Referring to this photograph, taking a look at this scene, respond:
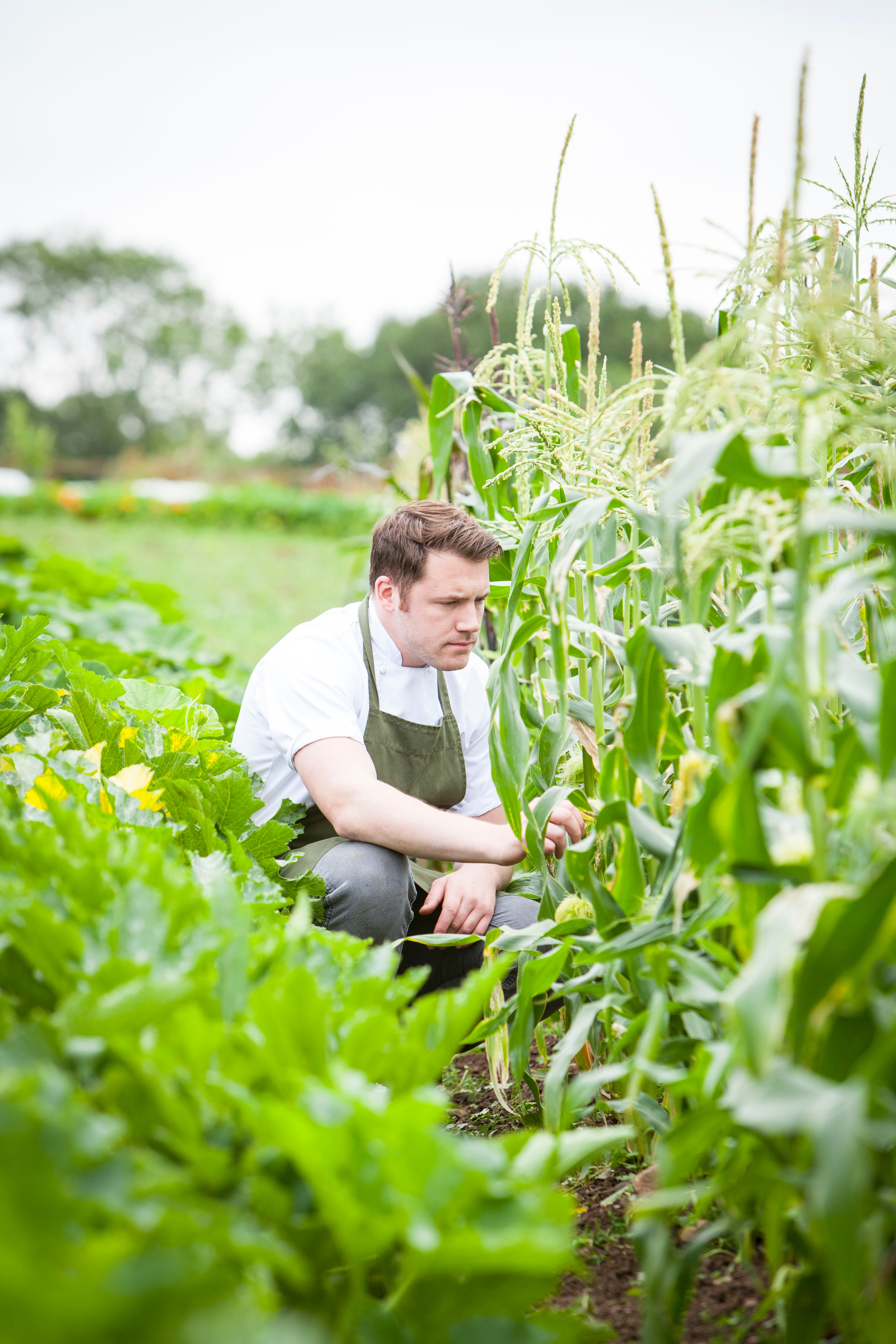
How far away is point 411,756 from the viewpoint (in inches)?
85.7

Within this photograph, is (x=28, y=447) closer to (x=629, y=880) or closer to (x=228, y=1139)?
(x=629, y=880)

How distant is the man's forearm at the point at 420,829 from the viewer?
1.77m

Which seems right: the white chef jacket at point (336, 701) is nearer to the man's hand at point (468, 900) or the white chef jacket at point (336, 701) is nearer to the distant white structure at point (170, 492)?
the man's hand at point (468, 900)

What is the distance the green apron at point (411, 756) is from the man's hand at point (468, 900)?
21cm

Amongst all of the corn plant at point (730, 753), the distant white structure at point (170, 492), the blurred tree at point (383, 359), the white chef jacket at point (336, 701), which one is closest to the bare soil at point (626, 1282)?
the corn plant at point (730, 753)

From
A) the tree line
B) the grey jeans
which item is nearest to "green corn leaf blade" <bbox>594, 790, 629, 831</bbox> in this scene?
the grey jeans

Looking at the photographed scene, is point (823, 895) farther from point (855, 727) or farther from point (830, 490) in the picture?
point (830, 490)

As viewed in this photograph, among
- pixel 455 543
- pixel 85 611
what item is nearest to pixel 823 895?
pixel 455 543

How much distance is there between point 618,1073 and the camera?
107cm

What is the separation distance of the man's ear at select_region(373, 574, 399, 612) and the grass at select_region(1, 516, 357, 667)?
2.08 metres

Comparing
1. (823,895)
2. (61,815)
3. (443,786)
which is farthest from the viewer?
(443,786)

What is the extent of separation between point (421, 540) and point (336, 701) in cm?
38

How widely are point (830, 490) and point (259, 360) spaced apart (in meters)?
42.1

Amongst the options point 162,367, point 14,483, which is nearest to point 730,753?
point 14,483
